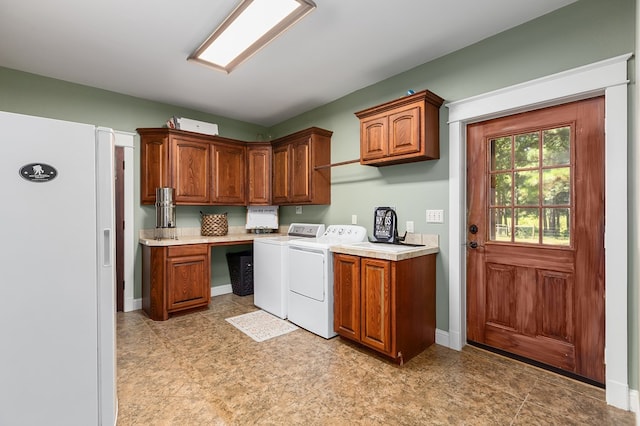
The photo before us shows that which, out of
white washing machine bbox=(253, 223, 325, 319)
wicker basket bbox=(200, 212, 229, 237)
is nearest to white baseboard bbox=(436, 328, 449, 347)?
white washing machine bbox=(253, 223, 325, 319)

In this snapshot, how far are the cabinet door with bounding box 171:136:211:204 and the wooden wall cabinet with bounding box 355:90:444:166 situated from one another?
7.19 ft

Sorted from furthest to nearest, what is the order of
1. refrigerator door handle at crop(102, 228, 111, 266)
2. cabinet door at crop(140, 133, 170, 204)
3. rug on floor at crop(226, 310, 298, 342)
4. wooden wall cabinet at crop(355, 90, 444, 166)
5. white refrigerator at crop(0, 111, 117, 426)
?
cabinet door at crop(140, 133, 170, 204), rug on floor at crop(226, 310, 298, 342), wooden wall cabinet at crop(355, 90, 444, 166), refrigerator door handle at crop(102, 228, 111, 266), white refrigerator at crop(0, 111, 117, 426)

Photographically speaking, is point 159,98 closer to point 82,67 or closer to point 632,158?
point 82,67

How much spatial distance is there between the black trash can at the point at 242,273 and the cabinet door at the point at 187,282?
0.71 meters

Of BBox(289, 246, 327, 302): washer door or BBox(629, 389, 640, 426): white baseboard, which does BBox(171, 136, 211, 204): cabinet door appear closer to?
BBox(289, 246, 327, 302): washer door

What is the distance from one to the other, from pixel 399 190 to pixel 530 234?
118 cm

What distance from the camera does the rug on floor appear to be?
298cm

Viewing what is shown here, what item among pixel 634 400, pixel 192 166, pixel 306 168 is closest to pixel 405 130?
pixel 306 168

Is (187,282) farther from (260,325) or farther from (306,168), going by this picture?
(306,168)

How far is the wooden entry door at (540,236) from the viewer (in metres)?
2.06

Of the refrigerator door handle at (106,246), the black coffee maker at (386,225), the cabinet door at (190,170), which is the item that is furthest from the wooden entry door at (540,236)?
the cabinet door at (190,170)

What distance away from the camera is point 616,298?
6.25 feet

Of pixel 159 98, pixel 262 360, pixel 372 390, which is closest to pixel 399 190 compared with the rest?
pixel 372 390

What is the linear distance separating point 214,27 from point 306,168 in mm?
1840
